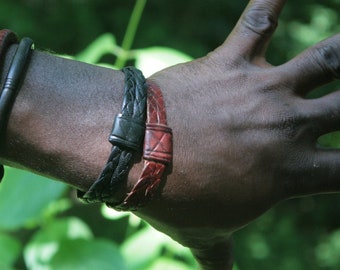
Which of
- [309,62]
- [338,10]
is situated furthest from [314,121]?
[338,10]

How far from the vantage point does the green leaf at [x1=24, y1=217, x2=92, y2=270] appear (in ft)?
4.77

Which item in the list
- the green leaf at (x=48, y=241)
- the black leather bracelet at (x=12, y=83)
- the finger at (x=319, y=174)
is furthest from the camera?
the green leaf at (x=48, y=241)

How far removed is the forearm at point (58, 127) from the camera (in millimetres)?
836

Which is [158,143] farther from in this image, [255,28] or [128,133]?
[255,28]

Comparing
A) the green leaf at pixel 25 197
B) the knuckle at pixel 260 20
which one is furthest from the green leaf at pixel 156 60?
the knuckle at pixel 260 20

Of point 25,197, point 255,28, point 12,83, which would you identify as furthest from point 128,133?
point 25,197

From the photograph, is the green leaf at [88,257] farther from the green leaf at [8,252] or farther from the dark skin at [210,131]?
the dark skin at [210,131]

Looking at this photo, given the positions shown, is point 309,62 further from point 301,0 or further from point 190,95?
point 301,0

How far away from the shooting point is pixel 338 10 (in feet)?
9.57

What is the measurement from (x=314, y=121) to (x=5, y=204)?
2.35 feet

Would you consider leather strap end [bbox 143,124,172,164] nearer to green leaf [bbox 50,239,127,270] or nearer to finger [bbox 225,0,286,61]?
finger [bbox 225,0,286,61]

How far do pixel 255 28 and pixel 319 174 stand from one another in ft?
0.76

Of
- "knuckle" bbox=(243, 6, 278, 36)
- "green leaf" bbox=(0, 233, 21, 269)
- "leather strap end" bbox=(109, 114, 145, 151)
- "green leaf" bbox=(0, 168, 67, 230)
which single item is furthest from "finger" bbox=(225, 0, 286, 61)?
"green leaf" bbox=(0, 233, 21, 269)

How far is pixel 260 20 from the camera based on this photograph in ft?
3.22
